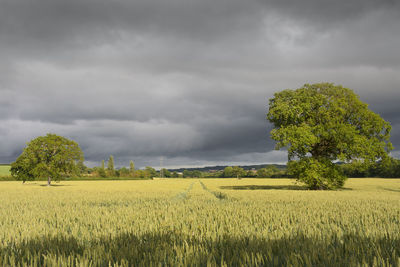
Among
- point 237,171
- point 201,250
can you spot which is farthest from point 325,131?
point 237,171

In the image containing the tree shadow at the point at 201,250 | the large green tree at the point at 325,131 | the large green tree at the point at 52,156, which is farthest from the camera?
the large green tree at the point at 52,156

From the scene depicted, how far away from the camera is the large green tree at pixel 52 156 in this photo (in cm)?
4706

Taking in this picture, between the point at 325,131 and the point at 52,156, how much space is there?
45.4m

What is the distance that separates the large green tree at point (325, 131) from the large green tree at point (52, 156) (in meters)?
37.5

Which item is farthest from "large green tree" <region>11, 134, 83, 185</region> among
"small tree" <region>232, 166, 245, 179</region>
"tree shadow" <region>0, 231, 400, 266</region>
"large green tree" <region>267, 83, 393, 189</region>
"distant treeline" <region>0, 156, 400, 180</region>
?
"small tree" <region>232, 166, 245, 179</region>

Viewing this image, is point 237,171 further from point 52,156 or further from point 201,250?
point 201,250

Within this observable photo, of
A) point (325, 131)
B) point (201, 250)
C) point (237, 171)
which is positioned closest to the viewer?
point (201, 250)

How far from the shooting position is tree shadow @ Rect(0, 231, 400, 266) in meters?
3.11

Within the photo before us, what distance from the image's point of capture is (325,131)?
28.0 m

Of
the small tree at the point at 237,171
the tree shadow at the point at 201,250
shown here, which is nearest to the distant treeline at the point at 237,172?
the small tree at the point at 237,171

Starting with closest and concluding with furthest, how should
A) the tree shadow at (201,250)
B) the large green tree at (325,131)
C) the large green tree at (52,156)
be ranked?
1. the tree shadow at (201,250)
2. the large green tree at (325,131)
3. the large green tree at (52,156)

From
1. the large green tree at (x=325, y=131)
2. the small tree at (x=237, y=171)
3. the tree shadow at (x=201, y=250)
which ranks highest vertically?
the large green tree at (x=325, y=131)

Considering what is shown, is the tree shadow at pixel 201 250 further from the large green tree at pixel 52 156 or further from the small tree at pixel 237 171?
the small tree at pixel 237 171

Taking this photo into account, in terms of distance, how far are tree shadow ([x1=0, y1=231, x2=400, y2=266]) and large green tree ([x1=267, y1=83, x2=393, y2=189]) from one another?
23626 millimetres
